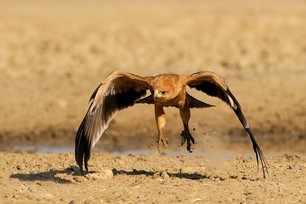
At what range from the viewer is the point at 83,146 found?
34.8 ft

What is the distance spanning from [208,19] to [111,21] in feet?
8.40

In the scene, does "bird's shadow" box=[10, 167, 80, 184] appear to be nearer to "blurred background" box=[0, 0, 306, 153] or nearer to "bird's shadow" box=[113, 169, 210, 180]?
"bird's shadow" box=[113, 169, 210, 180]

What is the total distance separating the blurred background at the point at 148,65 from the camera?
15609 mm

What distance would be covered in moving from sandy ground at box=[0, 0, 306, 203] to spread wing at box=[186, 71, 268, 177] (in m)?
0.44

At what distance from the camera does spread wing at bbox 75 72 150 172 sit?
10555 mm

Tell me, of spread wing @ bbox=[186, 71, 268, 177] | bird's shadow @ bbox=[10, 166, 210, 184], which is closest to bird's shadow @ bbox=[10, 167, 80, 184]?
bird's shadow @ bbox=[10, 166, 210, 184]

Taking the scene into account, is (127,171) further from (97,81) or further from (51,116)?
(97,81)

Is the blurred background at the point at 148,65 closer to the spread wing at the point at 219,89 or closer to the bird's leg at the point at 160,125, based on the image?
the spread wing at the point at 219,89

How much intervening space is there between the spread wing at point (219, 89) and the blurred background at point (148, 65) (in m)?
1.87

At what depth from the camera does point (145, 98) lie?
11.1 m

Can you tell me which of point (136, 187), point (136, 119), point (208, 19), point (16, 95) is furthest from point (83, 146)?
point (208, 19)

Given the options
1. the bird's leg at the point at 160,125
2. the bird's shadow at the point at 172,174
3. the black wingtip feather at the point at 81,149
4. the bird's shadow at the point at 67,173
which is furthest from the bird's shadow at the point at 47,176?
the bird's leg at the point at 160,125

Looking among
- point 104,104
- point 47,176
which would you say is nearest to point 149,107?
point 104,104

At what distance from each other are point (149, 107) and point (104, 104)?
19.5 ft
